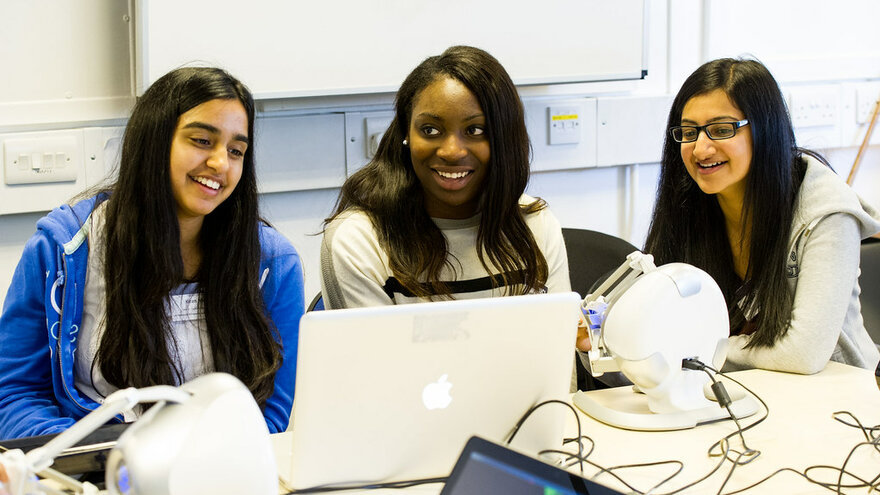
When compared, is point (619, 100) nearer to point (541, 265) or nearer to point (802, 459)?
point (541, 265)

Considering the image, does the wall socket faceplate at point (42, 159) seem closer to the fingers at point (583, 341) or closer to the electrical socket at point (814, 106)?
the fingers at point (583, 341)

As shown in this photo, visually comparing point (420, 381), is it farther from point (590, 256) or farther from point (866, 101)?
point (866, 101)

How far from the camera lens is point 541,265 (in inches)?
75.4

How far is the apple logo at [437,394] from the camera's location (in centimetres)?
120

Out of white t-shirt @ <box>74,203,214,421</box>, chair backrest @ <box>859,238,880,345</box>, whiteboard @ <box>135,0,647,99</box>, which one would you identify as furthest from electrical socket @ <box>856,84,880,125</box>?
white t-shirt @ <box>74,203,214,421</box>

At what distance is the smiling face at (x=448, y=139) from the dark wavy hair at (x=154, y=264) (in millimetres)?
373

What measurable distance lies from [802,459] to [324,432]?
0.75 meters

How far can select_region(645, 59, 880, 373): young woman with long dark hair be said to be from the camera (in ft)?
6.00

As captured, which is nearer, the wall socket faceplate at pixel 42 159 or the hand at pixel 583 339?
the hand at pixel 583 339

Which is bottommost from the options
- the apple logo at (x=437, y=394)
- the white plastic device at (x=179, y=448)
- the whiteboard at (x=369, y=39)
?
the apple logo at (x=437, y=394)

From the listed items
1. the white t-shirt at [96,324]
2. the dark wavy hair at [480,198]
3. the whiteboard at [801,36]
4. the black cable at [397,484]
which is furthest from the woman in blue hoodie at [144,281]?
the whiteboard at [801,36]

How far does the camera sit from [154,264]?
166 centimetres

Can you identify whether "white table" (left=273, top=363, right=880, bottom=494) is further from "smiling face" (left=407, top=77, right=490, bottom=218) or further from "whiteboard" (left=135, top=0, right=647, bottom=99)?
"whiteboard" (left=135, top=0, right=647, bottom=99)

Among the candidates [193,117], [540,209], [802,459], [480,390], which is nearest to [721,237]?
[540,209]
